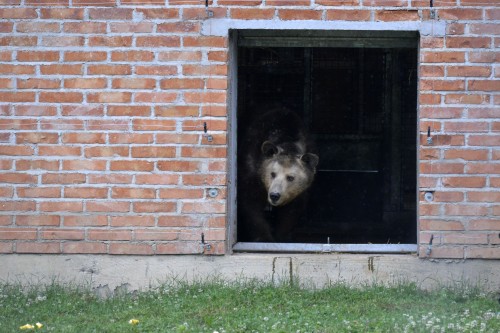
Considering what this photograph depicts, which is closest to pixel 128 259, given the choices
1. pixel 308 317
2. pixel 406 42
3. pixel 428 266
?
pixel 308 317

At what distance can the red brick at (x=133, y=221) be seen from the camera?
6.49 meters

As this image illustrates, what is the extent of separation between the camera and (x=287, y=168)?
28.5ft

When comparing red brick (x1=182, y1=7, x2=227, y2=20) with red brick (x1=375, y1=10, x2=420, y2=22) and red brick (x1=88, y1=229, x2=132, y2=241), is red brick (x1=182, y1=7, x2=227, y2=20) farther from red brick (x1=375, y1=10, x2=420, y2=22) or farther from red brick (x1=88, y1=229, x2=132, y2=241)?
red brick (x1=88, y1=229, x2=132, y2=241)

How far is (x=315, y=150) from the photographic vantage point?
925 centimetres

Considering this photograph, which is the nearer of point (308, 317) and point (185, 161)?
A: point (308, 317)

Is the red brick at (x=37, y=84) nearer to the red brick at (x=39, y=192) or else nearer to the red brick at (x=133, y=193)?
the red brick at (x=39, y=192)

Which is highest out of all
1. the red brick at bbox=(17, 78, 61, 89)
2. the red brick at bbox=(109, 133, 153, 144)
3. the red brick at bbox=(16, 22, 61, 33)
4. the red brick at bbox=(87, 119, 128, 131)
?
the red brick at bbox=(16, 22, 61, 33)

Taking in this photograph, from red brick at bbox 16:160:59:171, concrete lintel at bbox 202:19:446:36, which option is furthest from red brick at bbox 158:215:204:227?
concrete lintel at bbox 202:19:446:36

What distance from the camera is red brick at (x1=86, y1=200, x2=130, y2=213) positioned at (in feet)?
21.3

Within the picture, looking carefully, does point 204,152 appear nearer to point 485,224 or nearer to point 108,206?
point 108,206

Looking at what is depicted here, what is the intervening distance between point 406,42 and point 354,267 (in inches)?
72.9

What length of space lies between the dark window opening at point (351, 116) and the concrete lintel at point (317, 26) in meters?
4.49

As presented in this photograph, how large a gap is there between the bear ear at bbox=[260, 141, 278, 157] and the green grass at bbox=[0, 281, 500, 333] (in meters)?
2.51

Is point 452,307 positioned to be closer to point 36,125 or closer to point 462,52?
point 462,52
